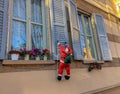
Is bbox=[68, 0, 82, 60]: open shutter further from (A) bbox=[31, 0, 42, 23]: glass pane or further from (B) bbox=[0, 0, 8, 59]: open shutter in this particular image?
(B) bbox=[0, 0, 8, 59]: open shutter

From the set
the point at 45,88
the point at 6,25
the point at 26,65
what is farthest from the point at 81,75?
the point at 6,25

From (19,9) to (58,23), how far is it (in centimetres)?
108

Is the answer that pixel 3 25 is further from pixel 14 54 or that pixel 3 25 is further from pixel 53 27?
pixel 53 27

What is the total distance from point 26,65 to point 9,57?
0.39 meters

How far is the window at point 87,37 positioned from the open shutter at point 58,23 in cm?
116

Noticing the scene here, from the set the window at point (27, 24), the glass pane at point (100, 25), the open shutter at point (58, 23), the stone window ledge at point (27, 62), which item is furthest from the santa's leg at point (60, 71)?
the glass pane at point (100, 25)

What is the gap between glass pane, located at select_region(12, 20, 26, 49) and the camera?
10.9 ft

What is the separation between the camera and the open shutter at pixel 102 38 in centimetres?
540

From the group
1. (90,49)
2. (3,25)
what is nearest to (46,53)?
(3,25)

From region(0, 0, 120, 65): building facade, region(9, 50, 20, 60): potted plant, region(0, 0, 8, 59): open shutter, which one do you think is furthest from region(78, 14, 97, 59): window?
region(0, 0, 8, 59): open shutter

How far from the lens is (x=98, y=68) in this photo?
498 cm

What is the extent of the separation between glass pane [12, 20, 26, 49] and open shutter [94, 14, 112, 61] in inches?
121

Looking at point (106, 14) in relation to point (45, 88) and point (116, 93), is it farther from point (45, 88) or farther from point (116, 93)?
point (45, 88)

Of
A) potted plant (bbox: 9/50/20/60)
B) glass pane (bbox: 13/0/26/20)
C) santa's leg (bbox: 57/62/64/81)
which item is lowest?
santa's leg (bbox: 57/62/64/81)
